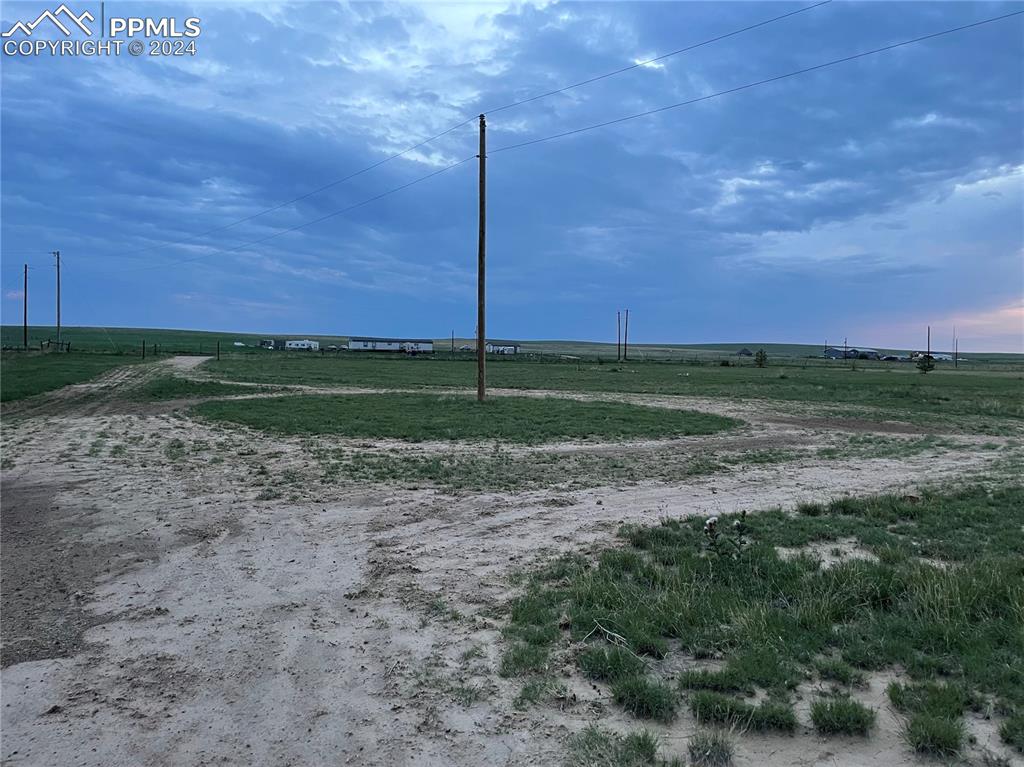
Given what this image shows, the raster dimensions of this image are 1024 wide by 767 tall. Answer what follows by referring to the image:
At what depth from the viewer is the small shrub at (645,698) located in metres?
3.68

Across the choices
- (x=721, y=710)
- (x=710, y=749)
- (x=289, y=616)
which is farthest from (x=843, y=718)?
(x=289, y=616)

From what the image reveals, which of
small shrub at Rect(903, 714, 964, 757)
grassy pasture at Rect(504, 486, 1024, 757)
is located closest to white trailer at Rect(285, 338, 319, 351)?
grassy pasture at Rect(504, 486, 1024, 757)

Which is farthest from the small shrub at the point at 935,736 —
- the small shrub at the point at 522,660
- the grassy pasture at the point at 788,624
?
the small shrub at the point at 522,660

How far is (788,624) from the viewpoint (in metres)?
4.74

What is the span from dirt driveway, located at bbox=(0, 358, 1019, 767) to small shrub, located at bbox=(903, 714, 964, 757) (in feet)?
0.39

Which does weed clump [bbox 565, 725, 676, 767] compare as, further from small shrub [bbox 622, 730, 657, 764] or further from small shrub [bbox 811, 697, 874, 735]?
small shrub [bbox 811, 697, 874, 735]

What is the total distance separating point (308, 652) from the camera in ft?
14.9

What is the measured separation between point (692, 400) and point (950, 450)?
1471 cm

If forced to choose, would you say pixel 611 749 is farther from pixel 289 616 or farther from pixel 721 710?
pixel 289 616

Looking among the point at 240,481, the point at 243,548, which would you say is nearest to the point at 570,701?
the point at 243,548

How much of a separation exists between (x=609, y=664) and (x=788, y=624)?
1.57 meters

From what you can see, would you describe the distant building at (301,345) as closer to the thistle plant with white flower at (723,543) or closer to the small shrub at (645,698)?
the thistle plant with white flower at (723,543)

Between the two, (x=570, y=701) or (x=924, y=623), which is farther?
(x=924, y=623)

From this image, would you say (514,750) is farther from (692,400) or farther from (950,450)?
(692,400)
